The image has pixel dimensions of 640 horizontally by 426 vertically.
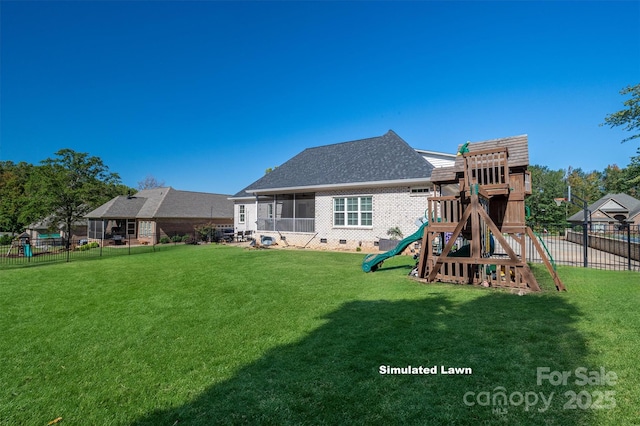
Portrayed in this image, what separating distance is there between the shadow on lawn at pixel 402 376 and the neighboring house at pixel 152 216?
26.4 meters

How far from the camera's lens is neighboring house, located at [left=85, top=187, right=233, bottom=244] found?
98.6ft

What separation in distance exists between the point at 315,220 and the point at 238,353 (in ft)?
53.7

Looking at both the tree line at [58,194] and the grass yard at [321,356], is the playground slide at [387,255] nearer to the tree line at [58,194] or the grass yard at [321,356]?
the grass yard at [321,356]

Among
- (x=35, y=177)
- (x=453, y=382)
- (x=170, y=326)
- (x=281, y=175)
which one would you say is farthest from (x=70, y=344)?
(x=35, y=177)

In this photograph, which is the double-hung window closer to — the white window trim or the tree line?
the white window trim

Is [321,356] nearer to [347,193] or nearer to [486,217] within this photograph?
[486,217]

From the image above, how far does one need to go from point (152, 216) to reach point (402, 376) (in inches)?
1210

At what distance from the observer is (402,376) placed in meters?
3.55

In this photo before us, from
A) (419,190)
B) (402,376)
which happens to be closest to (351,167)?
(419,190)

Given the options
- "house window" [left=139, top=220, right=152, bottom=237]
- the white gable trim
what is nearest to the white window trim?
the white gable trim

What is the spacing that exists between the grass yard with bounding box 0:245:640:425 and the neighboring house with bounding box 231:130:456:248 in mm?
9588

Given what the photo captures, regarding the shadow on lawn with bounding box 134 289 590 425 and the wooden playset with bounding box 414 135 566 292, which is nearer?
the shadow on lawn with bounding box 134 289 590 425

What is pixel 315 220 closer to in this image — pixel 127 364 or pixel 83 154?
pixel 127 364

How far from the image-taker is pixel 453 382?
11.0 ft
